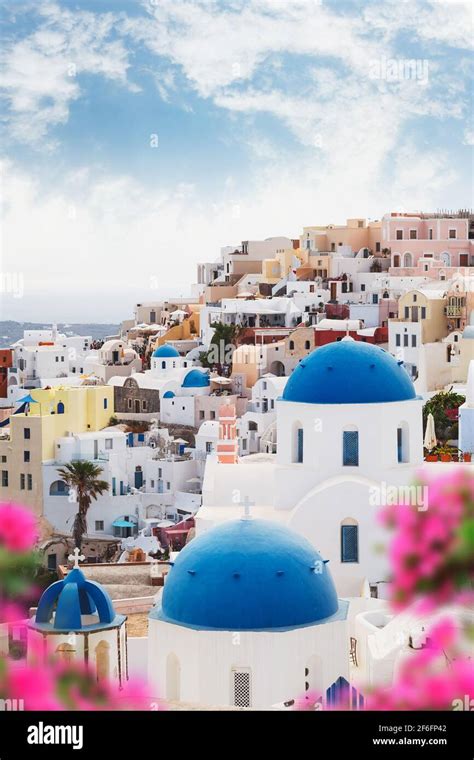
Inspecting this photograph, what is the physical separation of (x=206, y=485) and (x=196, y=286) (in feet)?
116

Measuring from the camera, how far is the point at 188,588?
10523mm

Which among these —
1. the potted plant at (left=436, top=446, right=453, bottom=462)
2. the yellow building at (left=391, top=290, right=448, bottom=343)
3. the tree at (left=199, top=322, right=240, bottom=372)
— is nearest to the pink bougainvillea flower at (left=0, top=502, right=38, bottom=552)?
the potted plant at (left=436, top=446, right=453, bottom=462)

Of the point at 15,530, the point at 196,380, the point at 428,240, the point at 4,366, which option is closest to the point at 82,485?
the point at 196,380

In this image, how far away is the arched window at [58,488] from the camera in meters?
30.7

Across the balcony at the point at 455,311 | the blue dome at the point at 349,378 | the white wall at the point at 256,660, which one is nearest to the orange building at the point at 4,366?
the balcony at the point at 455,311

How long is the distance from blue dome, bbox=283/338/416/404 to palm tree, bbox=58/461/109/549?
591 inches

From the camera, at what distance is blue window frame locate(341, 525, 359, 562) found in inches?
590

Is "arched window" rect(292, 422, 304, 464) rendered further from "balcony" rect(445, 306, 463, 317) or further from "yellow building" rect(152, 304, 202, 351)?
"yellow building" rect(152, 304, 202, 351)

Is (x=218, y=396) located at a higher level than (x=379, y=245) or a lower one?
lower

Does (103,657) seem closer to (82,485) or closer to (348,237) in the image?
(82,485)

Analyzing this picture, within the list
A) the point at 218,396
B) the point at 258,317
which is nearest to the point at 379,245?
the point at 258,317

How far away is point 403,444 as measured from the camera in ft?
50.8
